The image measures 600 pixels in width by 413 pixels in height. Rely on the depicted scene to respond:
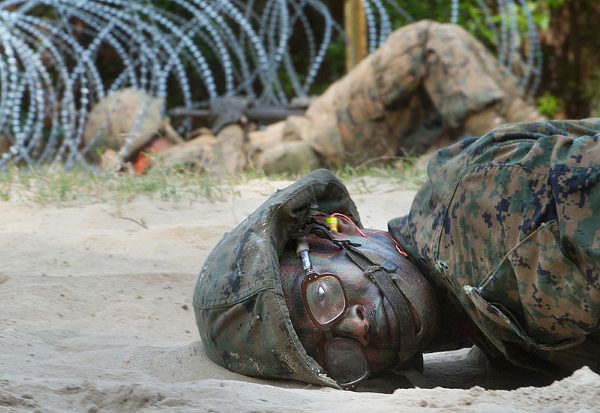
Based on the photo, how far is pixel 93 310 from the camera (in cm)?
324

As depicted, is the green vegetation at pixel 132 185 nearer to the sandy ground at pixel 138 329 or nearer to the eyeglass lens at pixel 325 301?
the sandy ground at pixel 138 329

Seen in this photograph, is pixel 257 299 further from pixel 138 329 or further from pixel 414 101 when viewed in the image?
pixel 414 101

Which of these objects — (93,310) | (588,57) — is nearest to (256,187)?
(93,310)

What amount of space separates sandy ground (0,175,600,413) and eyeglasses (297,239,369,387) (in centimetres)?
9

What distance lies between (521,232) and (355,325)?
1.53 ft

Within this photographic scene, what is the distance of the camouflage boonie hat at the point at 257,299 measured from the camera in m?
2.30

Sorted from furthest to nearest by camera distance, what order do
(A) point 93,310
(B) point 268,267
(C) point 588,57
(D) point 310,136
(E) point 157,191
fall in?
(C) point 588,57, (D) point 310,136, (E) point 157,191, (A) point 93,310, (B) point 268,267

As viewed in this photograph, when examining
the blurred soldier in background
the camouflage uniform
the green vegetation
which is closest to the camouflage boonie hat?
the green vegetation

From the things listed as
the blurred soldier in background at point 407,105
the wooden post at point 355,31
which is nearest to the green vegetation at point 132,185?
the blurred soldier in background at point 407,105

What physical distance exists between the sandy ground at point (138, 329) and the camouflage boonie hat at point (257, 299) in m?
0.05

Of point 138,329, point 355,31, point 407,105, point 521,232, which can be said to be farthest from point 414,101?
point 521,232

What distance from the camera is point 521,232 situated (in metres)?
2.10

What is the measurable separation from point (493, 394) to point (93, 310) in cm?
161

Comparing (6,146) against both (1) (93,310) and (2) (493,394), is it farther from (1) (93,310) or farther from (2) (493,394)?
(2) (493,394)
